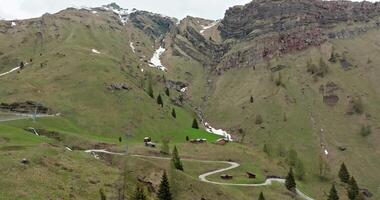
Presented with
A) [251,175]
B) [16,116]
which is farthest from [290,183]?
[16,116]

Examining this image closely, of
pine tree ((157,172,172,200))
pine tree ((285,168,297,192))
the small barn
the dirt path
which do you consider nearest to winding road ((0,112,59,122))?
the dirt path

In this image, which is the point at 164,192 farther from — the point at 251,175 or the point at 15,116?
the point at 15,116

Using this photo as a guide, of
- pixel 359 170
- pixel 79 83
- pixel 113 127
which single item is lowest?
pixel 359 170

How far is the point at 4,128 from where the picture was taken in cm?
10619

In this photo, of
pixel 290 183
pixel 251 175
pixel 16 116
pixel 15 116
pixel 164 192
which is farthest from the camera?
pixel 16 116

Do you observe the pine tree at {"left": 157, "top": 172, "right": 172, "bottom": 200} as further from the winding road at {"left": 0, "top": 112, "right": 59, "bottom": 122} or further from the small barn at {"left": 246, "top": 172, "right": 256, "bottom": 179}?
the winding road at {"left": 0, "top": 112, "right": 59, "bottom": 122}

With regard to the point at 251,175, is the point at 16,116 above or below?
above

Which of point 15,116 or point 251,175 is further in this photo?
point 15,116

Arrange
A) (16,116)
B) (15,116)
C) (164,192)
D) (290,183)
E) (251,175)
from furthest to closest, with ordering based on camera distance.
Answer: (16,116) < (15,116) < (251,175) < (290,183) < (164,192)

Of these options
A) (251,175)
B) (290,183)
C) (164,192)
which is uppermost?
(251,175)

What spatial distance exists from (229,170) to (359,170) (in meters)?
81.5

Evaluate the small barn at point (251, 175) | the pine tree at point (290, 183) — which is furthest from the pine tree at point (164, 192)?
the pine tree at point (290, 183)

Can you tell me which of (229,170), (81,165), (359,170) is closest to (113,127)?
(229,170)

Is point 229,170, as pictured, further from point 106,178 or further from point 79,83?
point 79,83
